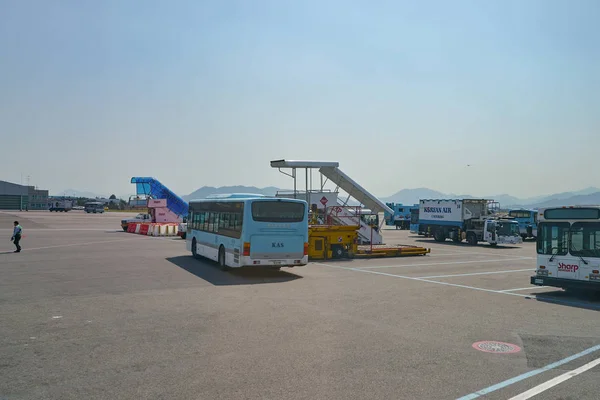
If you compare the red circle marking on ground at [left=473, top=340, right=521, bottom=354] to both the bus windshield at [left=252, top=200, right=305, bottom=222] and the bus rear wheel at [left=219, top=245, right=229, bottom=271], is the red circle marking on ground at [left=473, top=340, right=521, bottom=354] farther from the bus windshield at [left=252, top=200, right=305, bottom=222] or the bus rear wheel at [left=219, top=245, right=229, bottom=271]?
the bus rear wheel at [left=219, top=245, right=229, bottom=271]

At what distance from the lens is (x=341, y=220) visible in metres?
28.1

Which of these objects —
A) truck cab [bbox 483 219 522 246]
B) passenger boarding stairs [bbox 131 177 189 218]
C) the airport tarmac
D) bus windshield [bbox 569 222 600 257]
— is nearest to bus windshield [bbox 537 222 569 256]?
bus windshield [bbox 569 222 600 257]

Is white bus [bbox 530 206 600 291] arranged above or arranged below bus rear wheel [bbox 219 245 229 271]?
above

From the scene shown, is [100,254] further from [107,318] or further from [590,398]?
[590,398]

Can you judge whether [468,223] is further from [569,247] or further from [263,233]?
[263,233]

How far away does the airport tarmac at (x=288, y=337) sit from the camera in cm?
645

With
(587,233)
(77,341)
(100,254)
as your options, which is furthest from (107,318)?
(100,254)

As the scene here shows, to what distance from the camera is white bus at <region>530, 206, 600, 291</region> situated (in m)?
13.6

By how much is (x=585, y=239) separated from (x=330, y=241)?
12.0 meters

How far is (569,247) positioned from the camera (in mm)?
14148

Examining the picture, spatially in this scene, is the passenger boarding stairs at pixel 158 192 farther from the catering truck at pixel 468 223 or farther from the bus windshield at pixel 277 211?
the bus windshield at pixel 277 211

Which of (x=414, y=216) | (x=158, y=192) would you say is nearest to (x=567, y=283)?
(x=158, y=192)

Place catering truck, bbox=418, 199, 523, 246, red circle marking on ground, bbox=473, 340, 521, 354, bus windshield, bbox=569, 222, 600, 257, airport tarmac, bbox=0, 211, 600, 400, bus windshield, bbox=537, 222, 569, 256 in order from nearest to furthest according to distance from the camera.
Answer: airport tarmac, bbox=0, 211, 600, 400 → red circle marking on ground, bbox=473, 340, 521, 354 → bus windshield, bbox=569, 222, 600, 257 → bus windshield, bbox=537, 222, 569, 256 → catering truck, bbox=418, 199, 523, 246

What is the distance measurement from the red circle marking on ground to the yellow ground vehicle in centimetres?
1510
